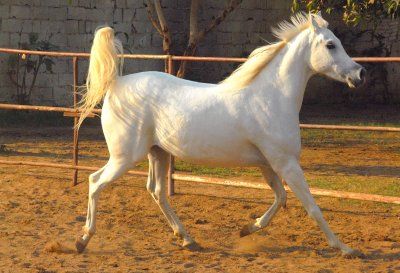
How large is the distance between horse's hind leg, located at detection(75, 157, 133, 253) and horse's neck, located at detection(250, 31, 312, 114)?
1145 millimetres

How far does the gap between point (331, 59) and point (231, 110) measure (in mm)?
790

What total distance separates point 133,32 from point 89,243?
9474 mm

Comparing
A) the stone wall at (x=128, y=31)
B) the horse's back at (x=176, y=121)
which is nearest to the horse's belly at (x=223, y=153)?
the horse's back at (x=176, y=121)

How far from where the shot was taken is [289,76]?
627cm

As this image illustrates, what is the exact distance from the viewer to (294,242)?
6.71 m

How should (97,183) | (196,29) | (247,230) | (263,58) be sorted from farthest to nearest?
1. (196,29)
2. (247,230)
3. (97,183)
4. (263,58)

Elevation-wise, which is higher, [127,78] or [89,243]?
[127,78]

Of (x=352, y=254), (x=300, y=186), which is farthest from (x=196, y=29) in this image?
(x=352, y=254)

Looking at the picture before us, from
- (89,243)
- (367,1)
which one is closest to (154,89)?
(89,243)

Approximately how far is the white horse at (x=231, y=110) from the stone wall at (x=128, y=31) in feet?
27.9

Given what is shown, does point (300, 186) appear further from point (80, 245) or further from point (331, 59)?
point (80, 245)

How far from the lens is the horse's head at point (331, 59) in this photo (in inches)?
241

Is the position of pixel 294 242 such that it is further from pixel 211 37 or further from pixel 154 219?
pixel 211 37

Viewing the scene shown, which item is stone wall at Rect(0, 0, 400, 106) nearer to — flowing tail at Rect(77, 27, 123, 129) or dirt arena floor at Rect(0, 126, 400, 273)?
dirt arena floor at Rect(0, 126, 400, 273)
